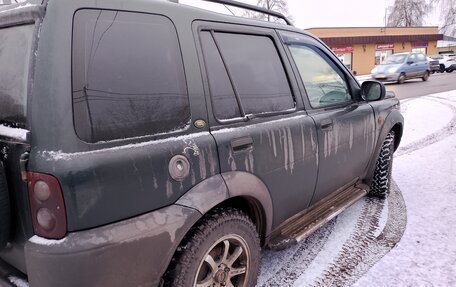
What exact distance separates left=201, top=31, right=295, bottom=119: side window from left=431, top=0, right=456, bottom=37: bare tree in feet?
195

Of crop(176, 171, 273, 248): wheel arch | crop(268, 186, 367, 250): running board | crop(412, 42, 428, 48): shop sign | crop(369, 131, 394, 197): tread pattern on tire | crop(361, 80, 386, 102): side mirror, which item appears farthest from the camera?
crop(412, 42, 428, 48): shop sign

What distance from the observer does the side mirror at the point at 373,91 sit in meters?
3.57

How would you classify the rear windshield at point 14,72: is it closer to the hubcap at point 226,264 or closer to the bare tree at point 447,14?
the hubcap at point 226,264

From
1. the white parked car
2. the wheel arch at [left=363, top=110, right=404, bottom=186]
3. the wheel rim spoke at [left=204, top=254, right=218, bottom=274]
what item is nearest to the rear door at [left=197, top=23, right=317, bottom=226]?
the wheel rim spoke at [left=204, top=254, right=218, bottom=274]

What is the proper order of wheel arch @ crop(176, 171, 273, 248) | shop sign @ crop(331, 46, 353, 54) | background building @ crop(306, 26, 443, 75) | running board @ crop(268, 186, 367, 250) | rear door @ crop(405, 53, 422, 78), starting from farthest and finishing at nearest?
1. shop sign @ crop(331, 46, 353, 54)
2. background building @ crop(306, 26, 443, 75)
3. rear door @ crop(405, 53, 422, 78)
4. running board @ crop(268, 186, 367, 250)
5. wheel arch @ crop(176, 171, 273, 248)

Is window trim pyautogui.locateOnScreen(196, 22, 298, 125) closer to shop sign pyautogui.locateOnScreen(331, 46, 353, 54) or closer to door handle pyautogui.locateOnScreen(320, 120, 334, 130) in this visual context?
door handle pyautogui.locateOnScreen(320, 120, 334, 130)

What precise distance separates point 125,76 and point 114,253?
0.82 m

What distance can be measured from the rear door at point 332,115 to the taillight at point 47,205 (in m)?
1.95

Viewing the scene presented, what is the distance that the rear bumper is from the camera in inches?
61.1

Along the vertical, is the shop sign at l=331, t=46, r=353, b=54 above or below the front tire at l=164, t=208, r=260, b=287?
above

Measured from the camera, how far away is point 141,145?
1764 mm

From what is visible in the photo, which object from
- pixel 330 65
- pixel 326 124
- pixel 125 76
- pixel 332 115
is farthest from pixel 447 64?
pixel 125 76

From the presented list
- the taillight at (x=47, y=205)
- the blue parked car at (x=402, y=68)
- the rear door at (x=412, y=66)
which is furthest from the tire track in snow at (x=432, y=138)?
the rear door at (x=412, y=66)

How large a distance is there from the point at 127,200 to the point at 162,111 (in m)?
0.49
